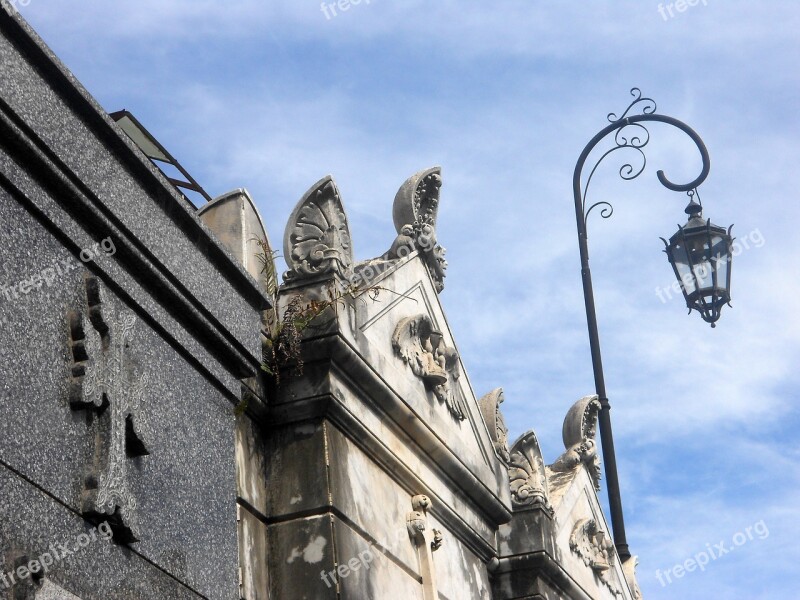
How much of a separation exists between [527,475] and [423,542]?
6.71ft

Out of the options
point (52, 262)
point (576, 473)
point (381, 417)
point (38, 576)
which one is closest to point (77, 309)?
point (52, 262)

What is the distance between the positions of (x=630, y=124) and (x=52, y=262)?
898 cm

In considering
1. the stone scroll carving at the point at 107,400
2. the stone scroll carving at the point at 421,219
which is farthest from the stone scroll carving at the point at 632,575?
the stone scroll carving at the point at 107,400

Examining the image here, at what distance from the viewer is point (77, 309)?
4.43 metres

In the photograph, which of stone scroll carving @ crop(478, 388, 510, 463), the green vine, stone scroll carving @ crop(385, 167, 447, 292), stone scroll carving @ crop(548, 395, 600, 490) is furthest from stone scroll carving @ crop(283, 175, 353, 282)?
stone scroll carving @ crop(548, 395, 600, 490)

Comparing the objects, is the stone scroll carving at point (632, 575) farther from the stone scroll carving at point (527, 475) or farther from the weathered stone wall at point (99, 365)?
the weathered stone wall at point (99, 365)

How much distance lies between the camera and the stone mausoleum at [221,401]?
417 cm

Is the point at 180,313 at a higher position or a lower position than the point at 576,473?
lower

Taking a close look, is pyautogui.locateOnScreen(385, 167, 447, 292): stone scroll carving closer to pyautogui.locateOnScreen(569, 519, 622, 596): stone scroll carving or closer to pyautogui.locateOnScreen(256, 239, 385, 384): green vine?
pyautogui.locateOnScreen(256, 239, 385, 384): green vine

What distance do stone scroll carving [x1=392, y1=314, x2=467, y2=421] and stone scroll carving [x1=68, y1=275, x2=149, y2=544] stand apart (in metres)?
3.09

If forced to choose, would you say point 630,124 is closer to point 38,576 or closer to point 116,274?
point 116,274

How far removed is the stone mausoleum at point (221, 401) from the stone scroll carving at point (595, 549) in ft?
2.82

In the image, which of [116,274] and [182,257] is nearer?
[116,274]

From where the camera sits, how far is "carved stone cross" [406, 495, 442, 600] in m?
7.28
